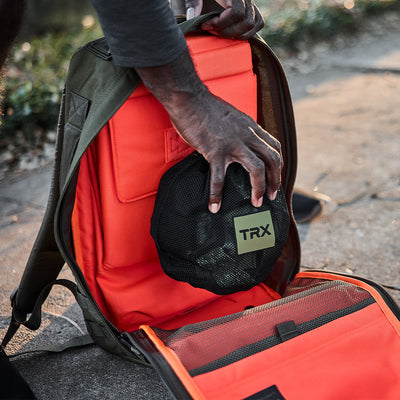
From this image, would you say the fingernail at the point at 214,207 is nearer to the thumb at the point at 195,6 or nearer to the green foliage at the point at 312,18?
the thumb at the point at 195,6

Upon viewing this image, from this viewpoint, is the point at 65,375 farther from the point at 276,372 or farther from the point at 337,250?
the point at 337,250

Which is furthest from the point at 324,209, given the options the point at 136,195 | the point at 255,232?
the point at 136,195

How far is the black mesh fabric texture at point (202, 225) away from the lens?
1.25 m

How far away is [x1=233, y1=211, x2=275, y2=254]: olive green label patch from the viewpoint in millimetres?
1260

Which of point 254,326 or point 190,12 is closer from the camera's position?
point 254,326

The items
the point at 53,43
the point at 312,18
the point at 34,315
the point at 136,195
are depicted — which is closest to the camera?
the point at 136,195

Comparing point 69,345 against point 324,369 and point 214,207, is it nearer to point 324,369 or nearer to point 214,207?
point 214,207

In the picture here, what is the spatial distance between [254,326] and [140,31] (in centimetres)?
74

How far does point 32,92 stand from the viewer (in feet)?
9.89

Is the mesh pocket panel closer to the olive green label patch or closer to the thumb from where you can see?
the olive green label patch

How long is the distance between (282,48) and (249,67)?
3330 mm

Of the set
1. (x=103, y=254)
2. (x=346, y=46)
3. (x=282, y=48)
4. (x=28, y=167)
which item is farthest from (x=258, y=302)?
(x=346, y=46)

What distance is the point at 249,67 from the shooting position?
55.0 inches

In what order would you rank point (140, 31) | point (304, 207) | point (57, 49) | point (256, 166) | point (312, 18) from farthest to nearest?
1. point (312, 18)
2. point (57, 49)
3. point (304, 207)
4. point (256, 166)
5. point (140, 31)
